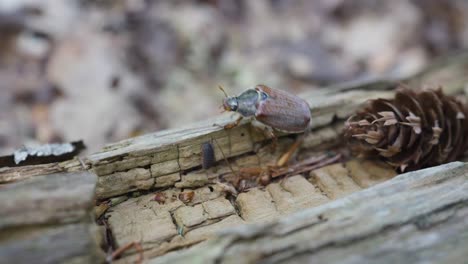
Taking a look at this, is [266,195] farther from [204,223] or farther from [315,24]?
[315,24]

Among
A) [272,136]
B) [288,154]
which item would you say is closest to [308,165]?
[288,154]

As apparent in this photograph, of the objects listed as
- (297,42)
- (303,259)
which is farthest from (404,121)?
(297,42)

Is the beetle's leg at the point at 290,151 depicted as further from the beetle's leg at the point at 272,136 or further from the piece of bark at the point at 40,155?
the piece of bark at the point at 40,155

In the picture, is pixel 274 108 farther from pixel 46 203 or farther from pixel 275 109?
pixel 46 203

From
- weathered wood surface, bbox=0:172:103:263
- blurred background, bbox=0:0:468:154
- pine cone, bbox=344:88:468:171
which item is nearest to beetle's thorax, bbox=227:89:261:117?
pine cone, bbox=344:88:468:171

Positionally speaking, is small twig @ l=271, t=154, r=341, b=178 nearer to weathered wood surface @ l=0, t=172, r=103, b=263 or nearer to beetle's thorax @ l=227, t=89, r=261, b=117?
beetle's thorax @ l=227, t=89, r=261, b=117

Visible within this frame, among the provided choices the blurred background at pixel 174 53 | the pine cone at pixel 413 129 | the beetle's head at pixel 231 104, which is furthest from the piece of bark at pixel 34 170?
the blurred background at pixel 174 53
